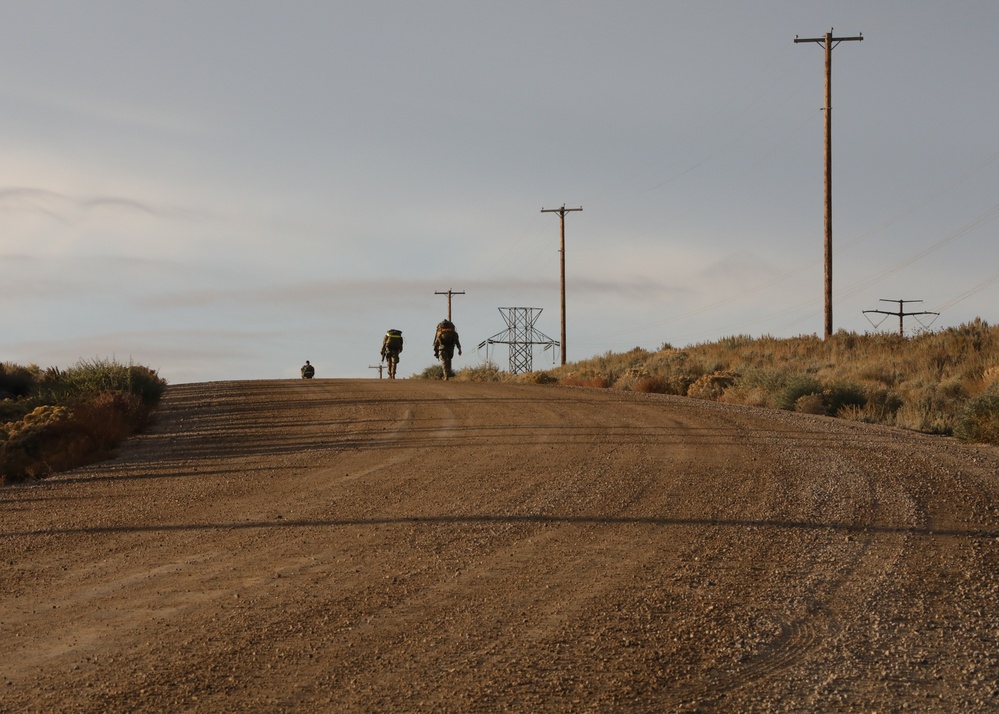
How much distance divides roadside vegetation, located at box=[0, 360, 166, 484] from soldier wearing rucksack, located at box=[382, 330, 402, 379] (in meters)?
13.0

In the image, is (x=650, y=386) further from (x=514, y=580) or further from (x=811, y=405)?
(x=514, y=580)

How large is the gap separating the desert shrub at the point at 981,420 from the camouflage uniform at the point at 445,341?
2173cm

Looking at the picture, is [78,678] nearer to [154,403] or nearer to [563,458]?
[563,458]

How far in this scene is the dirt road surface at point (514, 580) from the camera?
19.7 feet

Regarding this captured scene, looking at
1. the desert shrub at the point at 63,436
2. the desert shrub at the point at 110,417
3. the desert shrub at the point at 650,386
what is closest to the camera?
the desert shrub at the point at 63,436

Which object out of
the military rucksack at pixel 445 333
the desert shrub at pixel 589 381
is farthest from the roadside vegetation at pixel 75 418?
the desert shrub at pixel 589 381

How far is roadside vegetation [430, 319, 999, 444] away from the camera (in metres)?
22.5

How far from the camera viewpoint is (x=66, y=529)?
1140 cm

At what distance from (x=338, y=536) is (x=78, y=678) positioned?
4.16 m

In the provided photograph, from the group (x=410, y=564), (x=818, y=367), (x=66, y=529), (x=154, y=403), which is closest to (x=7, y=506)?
(x=66, y=529)

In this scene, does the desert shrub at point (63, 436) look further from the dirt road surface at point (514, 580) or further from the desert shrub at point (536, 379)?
the desert shrub at point (536, 379)

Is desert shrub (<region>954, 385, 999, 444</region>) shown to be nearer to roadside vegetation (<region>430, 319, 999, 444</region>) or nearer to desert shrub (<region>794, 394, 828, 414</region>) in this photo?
roadside vegetation (<region>430, 319, 999, 444</region>)

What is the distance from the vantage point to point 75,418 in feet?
64.1

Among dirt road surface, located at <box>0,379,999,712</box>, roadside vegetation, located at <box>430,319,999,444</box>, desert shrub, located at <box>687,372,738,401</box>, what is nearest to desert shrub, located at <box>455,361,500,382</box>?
roadside vegetation, located at <box>430,319,999,444</box>
